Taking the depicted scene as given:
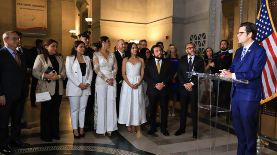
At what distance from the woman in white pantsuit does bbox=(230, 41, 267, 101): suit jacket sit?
2611mm

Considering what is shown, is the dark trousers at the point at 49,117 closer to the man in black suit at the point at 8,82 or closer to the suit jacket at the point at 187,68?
the man in black suit at the point at 8,82

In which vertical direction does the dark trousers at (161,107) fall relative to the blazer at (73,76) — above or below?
below

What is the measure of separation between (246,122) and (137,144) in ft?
6.44

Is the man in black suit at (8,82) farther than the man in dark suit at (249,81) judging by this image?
Yes

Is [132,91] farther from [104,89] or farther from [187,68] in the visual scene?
[187,68]

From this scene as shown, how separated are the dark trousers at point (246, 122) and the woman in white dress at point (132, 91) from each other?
2.19 meters

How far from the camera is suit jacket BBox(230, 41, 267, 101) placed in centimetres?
297

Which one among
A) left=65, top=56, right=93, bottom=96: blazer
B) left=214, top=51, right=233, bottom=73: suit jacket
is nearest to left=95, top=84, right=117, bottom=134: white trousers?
left=65, top=56, right=93, bottom=96: blazer

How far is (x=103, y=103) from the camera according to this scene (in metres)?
4.84

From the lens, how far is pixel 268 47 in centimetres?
419

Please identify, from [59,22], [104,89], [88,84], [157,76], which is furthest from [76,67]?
[59,22]

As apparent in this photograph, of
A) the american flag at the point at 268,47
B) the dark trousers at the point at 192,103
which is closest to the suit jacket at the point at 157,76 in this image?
the dark trousers at the point at 192,103

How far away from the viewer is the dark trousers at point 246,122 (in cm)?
307

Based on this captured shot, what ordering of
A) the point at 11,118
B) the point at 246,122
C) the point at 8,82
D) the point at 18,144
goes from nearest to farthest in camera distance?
the point at 246,122, the point at 8,82, the point at 11,118, the point at 18,144
